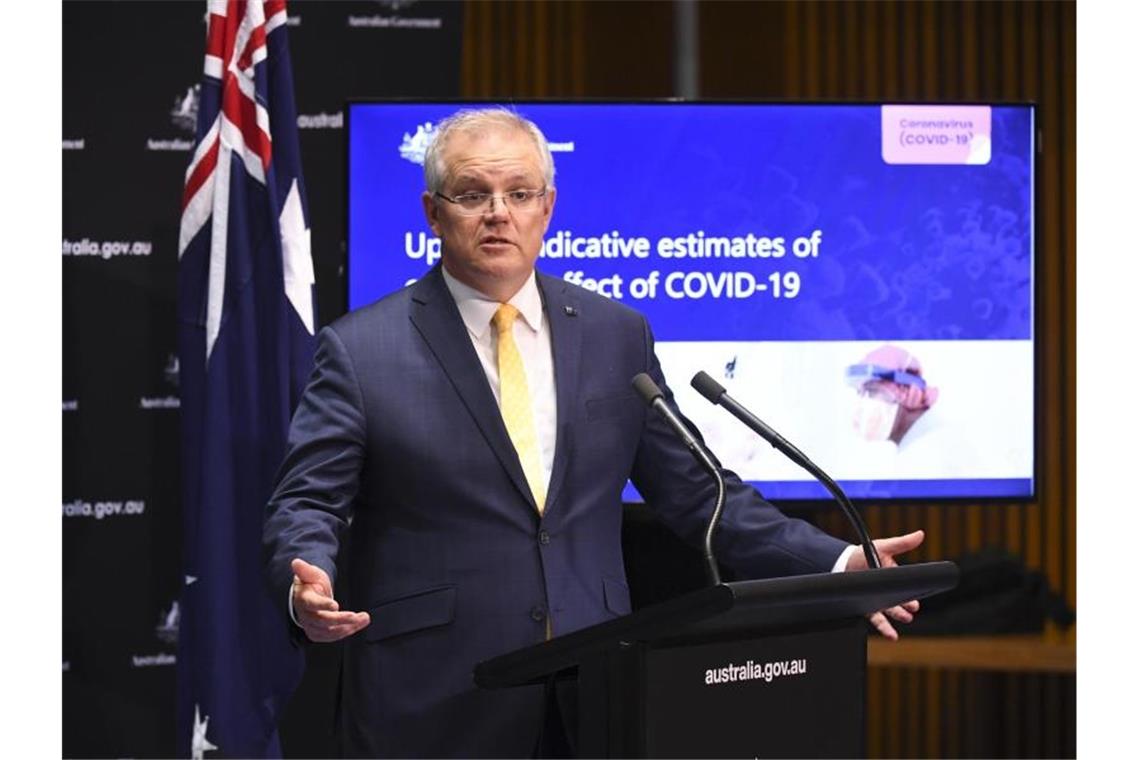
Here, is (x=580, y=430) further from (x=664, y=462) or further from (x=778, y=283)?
(x=778, y=283)

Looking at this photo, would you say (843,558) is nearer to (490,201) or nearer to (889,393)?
(490,201)

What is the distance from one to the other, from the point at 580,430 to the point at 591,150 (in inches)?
60.5

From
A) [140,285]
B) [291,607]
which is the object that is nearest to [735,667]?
[291,607]

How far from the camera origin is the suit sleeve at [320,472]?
A: 2453 millimetres

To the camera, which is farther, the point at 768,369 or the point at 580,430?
the point at 768,369

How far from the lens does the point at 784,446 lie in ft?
7.29

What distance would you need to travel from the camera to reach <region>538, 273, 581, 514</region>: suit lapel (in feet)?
8.91

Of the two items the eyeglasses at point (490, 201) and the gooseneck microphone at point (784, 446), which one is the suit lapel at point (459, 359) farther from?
the gooseneck microphone at point (784, 446)

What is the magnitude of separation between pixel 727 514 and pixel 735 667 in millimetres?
747

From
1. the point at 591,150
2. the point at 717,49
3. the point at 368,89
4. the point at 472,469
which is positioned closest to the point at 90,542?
the point at 368,89

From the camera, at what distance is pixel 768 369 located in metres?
4.15

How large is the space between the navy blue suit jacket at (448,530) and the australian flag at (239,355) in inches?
45.0

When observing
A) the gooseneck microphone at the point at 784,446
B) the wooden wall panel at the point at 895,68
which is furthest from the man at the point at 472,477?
the wooden wall panel at the point at 895,68

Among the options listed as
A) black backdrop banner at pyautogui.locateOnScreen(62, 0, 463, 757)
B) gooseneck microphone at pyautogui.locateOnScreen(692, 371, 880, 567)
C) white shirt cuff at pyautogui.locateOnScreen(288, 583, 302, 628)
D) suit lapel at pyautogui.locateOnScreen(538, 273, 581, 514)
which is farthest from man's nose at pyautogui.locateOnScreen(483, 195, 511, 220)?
black backdrop banner at pyautogui.locateOnScreen(62, 0, 463, 757)
